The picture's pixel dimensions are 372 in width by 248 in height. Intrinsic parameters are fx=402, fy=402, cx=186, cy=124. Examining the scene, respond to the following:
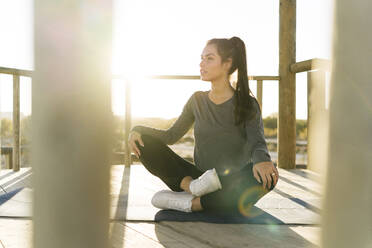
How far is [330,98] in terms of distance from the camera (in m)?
0.32

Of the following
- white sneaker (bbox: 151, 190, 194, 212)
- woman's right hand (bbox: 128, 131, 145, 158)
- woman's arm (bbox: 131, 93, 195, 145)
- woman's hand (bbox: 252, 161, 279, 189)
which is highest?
woman's arm (bbox: 131, 93, 195, 145)

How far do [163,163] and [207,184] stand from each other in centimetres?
39

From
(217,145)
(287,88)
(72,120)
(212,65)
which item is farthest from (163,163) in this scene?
(287,88)

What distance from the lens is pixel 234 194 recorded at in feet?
6.72

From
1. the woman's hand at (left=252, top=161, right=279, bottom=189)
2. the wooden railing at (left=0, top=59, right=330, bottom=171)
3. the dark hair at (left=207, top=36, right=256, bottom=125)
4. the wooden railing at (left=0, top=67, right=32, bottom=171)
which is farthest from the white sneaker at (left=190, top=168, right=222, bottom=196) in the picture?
the wooden railing at (left=0, top=67, right=32, bottom=171)

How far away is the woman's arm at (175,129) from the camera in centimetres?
238

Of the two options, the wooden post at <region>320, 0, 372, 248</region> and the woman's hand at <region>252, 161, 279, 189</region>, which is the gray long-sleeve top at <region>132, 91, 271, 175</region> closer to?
the woman's hand at <region>252, 161, 279, 189</region>

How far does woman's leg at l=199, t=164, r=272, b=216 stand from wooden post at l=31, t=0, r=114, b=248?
178 centimetres

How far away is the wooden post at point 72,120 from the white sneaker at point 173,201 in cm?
179

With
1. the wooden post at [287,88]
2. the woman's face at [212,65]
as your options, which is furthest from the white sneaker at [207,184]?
the wooden post at [287,88]

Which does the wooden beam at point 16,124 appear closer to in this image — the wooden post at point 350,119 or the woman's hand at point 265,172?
the woman's hand at point 265,172

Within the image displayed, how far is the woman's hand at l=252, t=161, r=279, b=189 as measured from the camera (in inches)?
74.5

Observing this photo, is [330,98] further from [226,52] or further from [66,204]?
[226,52]

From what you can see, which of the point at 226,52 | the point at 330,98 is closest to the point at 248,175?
the point at 226,52
